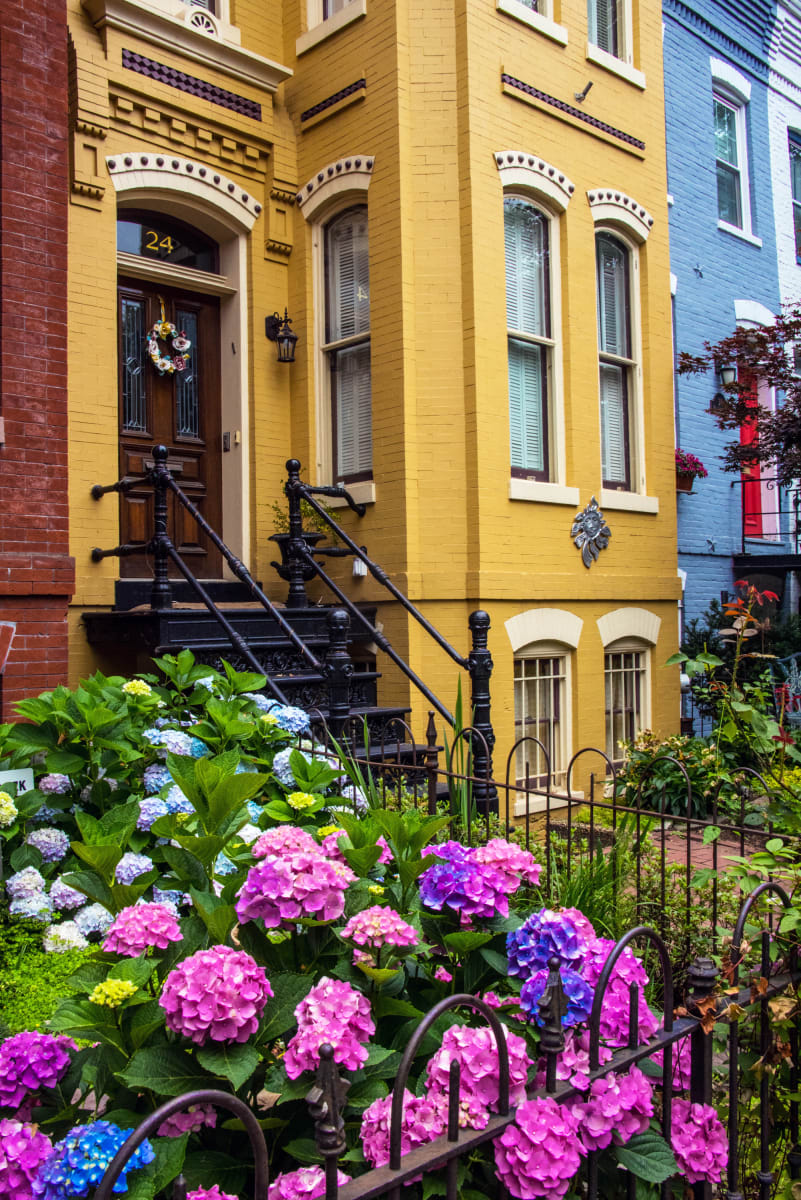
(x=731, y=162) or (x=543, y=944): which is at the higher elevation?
(x=731, y=162)

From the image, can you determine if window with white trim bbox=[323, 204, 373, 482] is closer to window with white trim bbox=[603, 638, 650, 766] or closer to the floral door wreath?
the floral door wreath

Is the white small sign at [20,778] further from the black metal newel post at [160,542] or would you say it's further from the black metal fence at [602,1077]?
the black metal newel post at [160,542]

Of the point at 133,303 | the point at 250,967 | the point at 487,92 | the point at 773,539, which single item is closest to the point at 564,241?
the point at 487,92

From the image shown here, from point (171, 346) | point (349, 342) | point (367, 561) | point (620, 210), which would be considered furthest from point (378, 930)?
point (620, 210)

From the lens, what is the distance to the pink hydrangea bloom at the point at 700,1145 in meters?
2.09

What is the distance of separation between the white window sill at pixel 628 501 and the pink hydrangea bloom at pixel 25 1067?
7836 millimetres

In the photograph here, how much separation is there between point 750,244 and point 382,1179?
40.9 ft

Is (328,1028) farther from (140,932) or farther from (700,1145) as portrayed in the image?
(700,1145)

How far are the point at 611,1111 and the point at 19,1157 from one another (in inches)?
41.4

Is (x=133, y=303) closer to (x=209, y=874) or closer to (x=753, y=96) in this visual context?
(x=209, y=874)

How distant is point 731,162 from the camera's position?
12.0 meters

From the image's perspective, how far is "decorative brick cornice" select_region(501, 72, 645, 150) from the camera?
828 cm

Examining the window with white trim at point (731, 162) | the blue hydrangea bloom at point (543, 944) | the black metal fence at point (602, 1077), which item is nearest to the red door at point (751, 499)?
the window with white trim at point (731, 162)

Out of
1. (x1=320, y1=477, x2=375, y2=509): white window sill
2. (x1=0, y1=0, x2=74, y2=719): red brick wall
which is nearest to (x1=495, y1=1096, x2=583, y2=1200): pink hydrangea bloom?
(x1=0, y1=0, x2=74, y2=719): red brick wall
